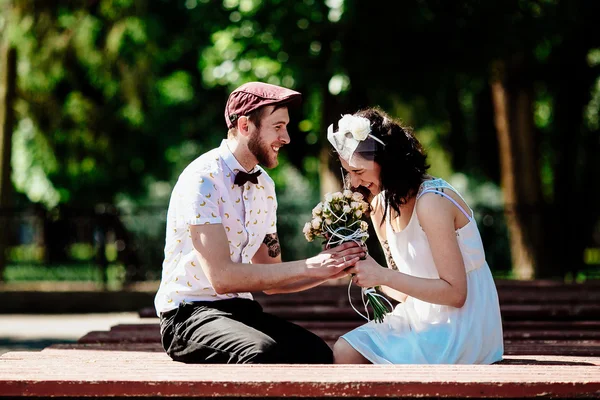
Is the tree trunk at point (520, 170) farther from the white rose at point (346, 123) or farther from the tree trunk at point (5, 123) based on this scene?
the white rose at point (346, 123)

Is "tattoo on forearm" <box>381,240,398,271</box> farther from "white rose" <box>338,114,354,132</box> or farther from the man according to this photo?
"white rose" <box>338,114,354,132</box>

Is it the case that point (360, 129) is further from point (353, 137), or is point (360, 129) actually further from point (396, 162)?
point (396, 162)

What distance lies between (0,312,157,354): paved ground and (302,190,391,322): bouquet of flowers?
17.4ft

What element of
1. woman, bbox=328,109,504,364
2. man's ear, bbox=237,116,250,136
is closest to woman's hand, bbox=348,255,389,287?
woman, bbox=328,109,504,364

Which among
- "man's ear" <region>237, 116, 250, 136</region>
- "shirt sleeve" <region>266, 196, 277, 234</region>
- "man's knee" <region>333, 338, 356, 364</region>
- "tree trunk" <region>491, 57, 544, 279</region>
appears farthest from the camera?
"tree trunk" <region>491, 57, 544, 279</region>

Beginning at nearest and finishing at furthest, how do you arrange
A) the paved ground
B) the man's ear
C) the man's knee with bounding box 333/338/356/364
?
the man's knee with bounding box 333/338/356/364
the man's ear
the paved ground

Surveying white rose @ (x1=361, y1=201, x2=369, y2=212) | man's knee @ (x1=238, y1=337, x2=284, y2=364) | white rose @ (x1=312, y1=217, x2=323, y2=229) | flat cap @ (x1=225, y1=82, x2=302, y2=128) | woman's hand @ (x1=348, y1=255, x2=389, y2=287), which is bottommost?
man's knee @ (x1=238, y1=337, x2=284, y2=364)

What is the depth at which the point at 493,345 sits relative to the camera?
3.99m

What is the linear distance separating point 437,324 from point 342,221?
24.0 inches

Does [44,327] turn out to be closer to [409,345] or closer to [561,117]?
[409,345]

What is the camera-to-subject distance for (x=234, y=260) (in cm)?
423

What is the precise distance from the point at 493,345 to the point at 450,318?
0.22 meters

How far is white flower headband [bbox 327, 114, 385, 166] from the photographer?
4.04 meters

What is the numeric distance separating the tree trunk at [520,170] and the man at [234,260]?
995cm
